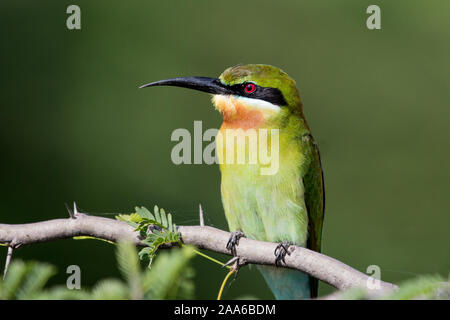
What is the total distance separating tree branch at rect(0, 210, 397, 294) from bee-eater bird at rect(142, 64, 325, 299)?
65cm

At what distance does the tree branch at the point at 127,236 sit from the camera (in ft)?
5.55

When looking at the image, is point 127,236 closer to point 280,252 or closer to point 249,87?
point 280,252

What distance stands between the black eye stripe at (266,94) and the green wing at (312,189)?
20 cm

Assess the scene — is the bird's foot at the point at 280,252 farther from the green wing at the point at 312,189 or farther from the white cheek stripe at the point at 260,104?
the white cheek stripe at the point at 260,104

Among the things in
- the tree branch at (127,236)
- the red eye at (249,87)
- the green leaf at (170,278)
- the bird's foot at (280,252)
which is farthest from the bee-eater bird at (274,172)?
the green leaf at (170,278)

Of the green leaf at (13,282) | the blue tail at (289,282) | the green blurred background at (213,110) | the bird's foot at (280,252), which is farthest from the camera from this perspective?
the green blurred background at (213,110)

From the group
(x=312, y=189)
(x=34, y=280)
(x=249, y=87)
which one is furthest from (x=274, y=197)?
(x=34, y=280)

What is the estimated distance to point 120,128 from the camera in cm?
480

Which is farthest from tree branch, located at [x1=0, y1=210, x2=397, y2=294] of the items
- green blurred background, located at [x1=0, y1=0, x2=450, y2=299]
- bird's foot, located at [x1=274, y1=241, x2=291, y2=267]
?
green blurred background, located at [x1=0, y1=0, x2=450, y2=299]

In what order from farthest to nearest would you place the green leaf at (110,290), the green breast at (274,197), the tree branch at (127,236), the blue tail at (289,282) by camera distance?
the blue tail at (289,282) < the green breast at (274,197) < the tree branch at (127,236) < the green leaf at (110,290)

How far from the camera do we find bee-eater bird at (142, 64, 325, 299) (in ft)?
8.43

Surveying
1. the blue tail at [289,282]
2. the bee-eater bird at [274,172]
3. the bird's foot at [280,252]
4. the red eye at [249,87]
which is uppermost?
the red eye at [249,87]
